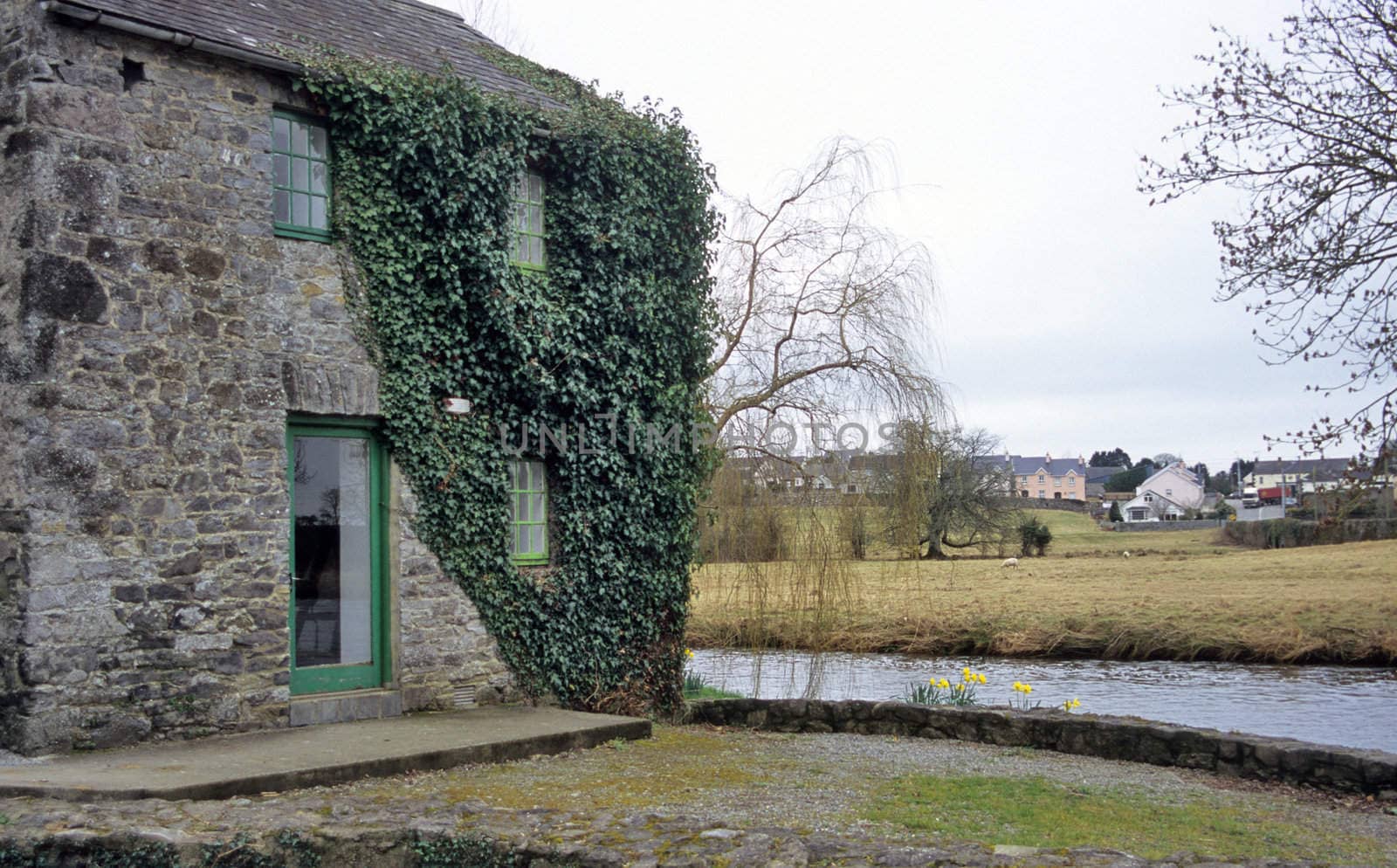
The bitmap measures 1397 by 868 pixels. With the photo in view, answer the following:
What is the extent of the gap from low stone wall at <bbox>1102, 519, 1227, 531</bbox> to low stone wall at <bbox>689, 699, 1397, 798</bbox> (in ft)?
166

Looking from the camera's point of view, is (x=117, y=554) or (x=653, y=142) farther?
(x=653, y=142)

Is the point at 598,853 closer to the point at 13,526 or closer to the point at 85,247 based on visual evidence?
the point at 13,526

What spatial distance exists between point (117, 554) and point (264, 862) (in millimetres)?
3368

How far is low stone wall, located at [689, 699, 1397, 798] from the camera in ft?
26.6

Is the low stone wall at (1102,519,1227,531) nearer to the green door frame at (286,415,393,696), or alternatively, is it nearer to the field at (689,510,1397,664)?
the field at (689,510,1397,664)

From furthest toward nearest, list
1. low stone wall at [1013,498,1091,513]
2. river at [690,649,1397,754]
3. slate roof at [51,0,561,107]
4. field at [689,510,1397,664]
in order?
low stone wall at [1013,498,1091,513] < river at [690,649,1397,754] < field at [689,510,1397,664] < slate roof at [51,0,561,107]

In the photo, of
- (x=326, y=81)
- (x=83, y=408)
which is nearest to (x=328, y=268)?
(x=326, y=81)

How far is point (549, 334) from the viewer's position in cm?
1066

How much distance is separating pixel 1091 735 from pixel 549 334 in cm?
572

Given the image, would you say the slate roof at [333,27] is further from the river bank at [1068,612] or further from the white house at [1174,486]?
the white house at [1174,486]

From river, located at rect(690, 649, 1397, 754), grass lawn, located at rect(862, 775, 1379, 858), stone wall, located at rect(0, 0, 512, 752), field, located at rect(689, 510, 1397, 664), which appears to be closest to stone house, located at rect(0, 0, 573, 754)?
stone wall, located at rect(0, 0, 512, 752)

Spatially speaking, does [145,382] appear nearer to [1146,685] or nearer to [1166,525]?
[1146,685]

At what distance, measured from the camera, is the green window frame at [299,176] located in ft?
30.6

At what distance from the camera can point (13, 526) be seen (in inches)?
307
